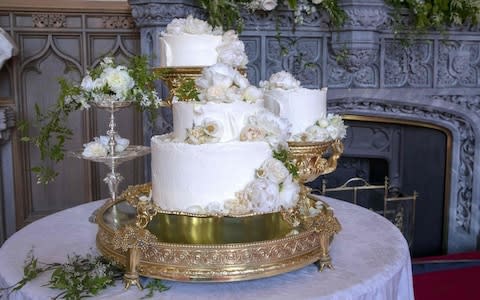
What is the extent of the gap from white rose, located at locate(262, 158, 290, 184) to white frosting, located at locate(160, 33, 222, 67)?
0.54 metres

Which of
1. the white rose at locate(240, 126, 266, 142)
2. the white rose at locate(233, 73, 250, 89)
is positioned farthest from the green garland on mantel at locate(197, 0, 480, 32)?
the white rose at locate(240, 126, 266, 142)

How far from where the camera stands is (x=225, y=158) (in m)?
1.31

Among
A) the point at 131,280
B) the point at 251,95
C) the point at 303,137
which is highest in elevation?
the point at 251,95

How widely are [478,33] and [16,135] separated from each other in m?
2.81

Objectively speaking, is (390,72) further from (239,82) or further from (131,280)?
(131,280)

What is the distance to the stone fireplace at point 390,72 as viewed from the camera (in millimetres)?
2965

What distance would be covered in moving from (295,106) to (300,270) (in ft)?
1.62

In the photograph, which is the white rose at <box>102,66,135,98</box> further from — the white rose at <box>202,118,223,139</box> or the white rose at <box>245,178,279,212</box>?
the white rose at <box>245,178,279,212</box>

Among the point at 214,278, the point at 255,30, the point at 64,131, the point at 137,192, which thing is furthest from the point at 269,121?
the point at 255,30

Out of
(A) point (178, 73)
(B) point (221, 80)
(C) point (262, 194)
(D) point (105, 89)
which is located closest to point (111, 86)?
(D) point (105, 89)

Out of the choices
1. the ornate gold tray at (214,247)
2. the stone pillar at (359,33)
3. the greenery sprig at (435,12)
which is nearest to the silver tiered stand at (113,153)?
the ornate gold tray at (214,247)

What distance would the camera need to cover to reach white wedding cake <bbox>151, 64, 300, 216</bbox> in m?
1.31

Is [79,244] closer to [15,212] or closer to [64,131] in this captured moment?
[64,131]

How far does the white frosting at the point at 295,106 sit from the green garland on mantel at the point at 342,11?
1.23 meters
